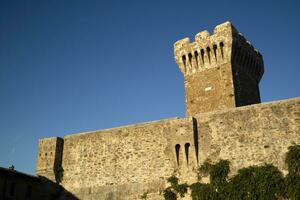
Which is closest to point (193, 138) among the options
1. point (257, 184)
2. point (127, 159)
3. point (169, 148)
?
point (169, 148)

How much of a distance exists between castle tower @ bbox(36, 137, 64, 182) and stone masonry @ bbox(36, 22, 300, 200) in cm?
6

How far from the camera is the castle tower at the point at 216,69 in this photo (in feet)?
79.2

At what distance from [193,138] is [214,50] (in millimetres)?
8265

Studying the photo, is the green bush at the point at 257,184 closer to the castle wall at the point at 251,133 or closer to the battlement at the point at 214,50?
the castle wall at the point at 251,133

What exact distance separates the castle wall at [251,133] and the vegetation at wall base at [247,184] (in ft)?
1.26

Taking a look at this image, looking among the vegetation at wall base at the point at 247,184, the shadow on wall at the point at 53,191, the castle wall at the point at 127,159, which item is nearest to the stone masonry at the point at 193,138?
the castle wall at the point at 127,159

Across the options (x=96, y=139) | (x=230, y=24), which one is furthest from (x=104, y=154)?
(x=230, y=24)

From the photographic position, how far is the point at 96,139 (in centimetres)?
2261

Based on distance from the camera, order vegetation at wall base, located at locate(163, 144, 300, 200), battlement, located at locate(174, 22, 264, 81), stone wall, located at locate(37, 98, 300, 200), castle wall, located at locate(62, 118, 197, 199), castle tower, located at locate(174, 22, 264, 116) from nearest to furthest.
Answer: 1. vegetation at wall base, located at locate(163, 144, 300, 200)
2. stone wall, located at locate(37, 98, 300, 200)
3. castle wall, located at locate(62, 118, 197, 199)
4. castle tower, located at locate(174, 22, 264, 116)
5. battlement, located at locate(174, 22, 264, 81)

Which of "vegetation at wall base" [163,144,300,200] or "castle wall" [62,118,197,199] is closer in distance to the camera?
"vegetation at wall base" [163,144,300,200]

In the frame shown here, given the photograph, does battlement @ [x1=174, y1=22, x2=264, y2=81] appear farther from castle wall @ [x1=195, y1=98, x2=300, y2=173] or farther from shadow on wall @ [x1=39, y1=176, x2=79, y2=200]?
shadow on wall @ [x1=39, y1=176, x2=79, y2=200]

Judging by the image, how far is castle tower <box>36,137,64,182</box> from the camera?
22.9 meters

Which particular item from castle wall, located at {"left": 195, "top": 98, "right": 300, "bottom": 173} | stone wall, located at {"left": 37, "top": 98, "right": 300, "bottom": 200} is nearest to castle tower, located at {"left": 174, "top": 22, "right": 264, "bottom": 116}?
castle wall, located at {"left": 195, "top": 98, "right": 300, "bottom": 173}

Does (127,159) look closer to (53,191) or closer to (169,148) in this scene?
(169,148)
